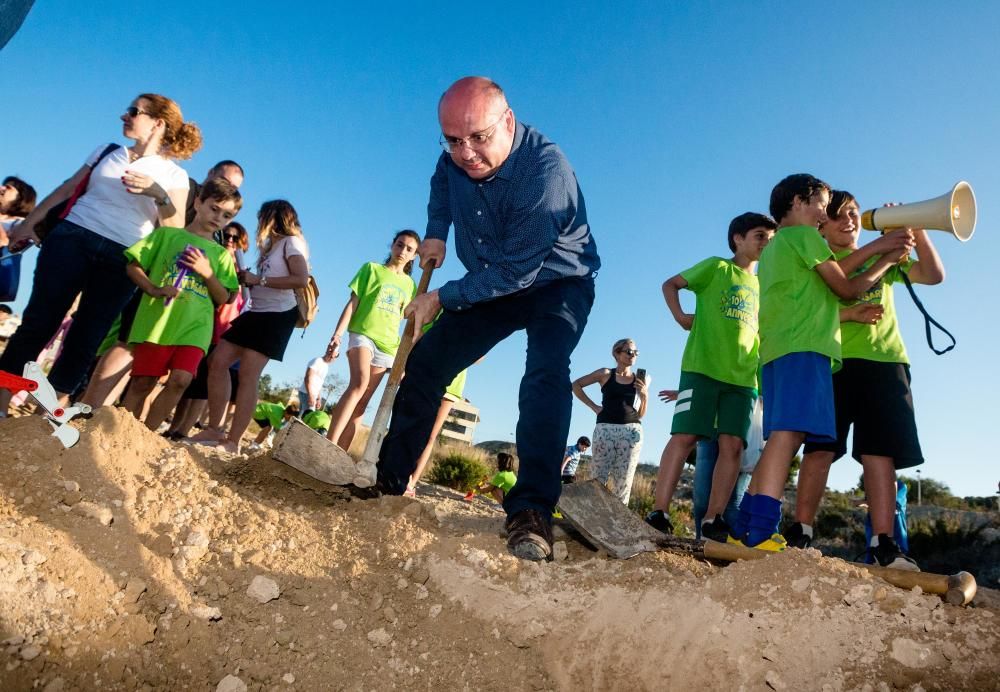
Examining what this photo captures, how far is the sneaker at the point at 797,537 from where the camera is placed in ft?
10.0

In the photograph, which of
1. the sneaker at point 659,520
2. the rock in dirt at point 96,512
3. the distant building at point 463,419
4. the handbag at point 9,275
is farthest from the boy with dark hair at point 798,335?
the distant building at point 463,419

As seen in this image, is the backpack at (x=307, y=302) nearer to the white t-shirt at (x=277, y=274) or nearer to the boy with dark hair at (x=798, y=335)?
the white t-shirt at (x=277, y=274)

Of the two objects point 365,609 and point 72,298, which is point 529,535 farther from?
point 72,298

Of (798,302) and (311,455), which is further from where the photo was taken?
(798,302)

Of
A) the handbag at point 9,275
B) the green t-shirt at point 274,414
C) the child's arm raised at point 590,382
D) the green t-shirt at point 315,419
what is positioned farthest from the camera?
the green t-shirt at point 274,414

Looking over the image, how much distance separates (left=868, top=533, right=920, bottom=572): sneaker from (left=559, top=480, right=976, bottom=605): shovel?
0.20 m

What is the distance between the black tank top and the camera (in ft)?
19.2

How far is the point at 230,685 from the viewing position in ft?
5.45

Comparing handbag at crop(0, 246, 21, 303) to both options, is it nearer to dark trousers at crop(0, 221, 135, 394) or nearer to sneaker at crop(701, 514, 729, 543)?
dark trousers at crop(0, 221, 135, 394)

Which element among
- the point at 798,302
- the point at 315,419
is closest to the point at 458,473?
the point at 315,419

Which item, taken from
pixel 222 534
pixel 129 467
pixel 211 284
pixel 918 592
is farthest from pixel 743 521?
pixel 211 284

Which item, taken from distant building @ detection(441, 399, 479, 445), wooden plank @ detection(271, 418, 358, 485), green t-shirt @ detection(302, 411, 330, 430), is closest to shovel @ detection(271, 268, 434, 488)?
wooden plank @ detection(271, 418, 358, 485)

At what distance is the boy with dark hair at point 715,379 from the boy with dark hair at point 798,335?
481 millimetres

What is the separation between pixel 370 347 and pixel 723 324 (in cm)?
256
